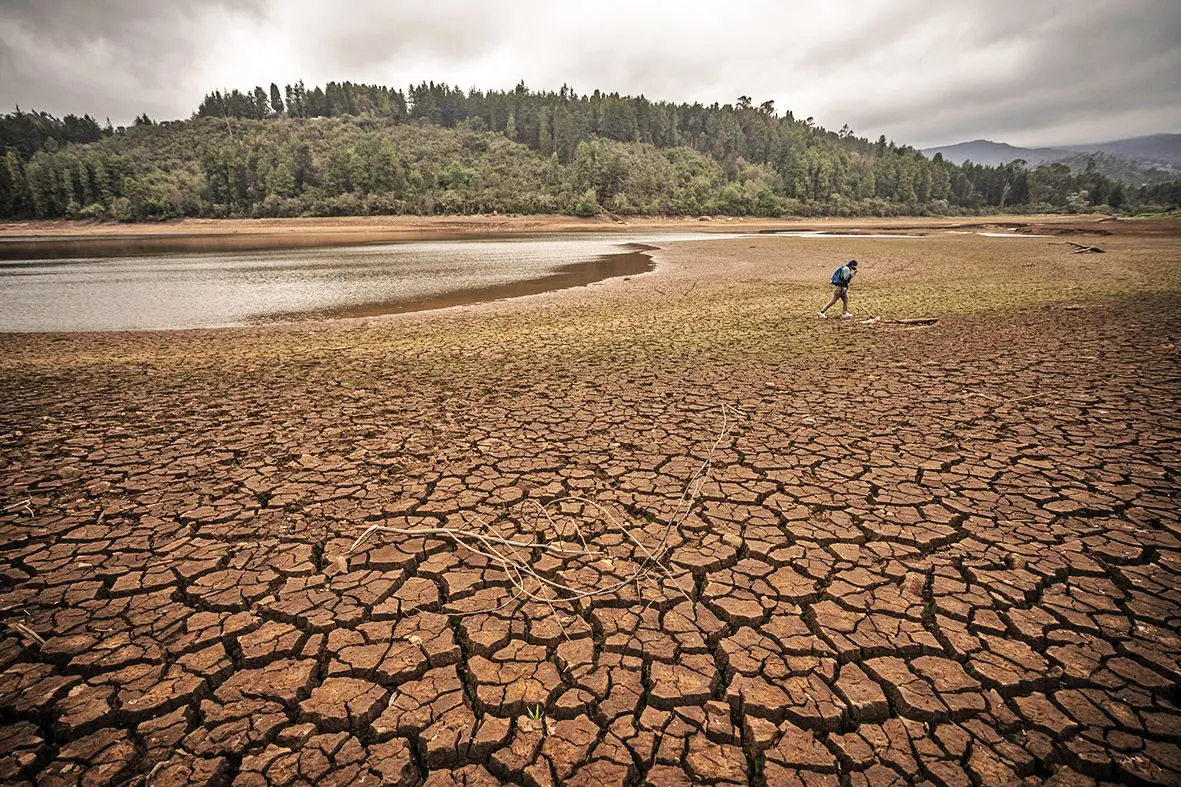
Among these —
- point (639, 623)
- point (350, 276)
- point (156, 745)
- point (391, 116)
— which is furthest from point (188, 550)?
point (391, 116)

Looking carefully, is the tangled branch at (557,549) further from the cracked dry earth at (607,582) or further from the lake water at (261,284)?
the lake water at (261,284)

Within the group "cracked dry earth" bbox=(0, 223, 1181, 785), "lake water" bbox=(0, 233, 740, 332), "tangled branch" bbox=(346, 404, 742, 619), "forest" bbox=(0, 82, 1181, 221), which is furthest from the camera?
"forest" bbox=(0, 82, 1181, 221)

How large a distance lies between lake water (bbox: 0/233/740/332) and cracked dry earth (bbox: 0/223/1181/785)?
937 cm

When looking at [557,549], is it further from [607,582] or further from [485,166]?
[485,166]

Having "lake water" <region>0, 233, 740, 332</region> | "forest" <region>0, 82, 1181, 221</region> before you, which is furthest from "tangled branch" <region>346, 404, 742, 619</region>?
"forest" <region>0, 82, 1181, 221</region>

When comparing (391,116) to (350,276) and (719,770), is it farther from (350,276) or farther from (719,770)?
(719,770)

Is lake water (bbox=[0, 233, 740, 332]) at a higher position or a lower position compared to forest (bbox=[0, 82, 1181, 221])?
lower

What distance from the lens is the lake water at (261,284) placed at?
1683 centimetres

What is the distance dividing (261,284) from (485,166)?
95.2 meters

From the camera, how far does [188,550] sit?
168 inches

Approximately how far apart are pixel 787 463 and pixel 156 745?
18.3 ft

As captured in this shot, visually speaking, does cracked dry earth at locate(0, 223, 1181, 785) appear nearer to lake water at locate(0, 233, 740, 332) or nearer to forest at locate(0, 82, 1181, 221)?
lake water at locate(0, 233, 740, 332)

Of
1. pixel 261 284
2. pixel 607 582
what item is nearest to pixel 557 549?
pixel 607 582

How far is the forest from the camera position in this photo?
283ft
